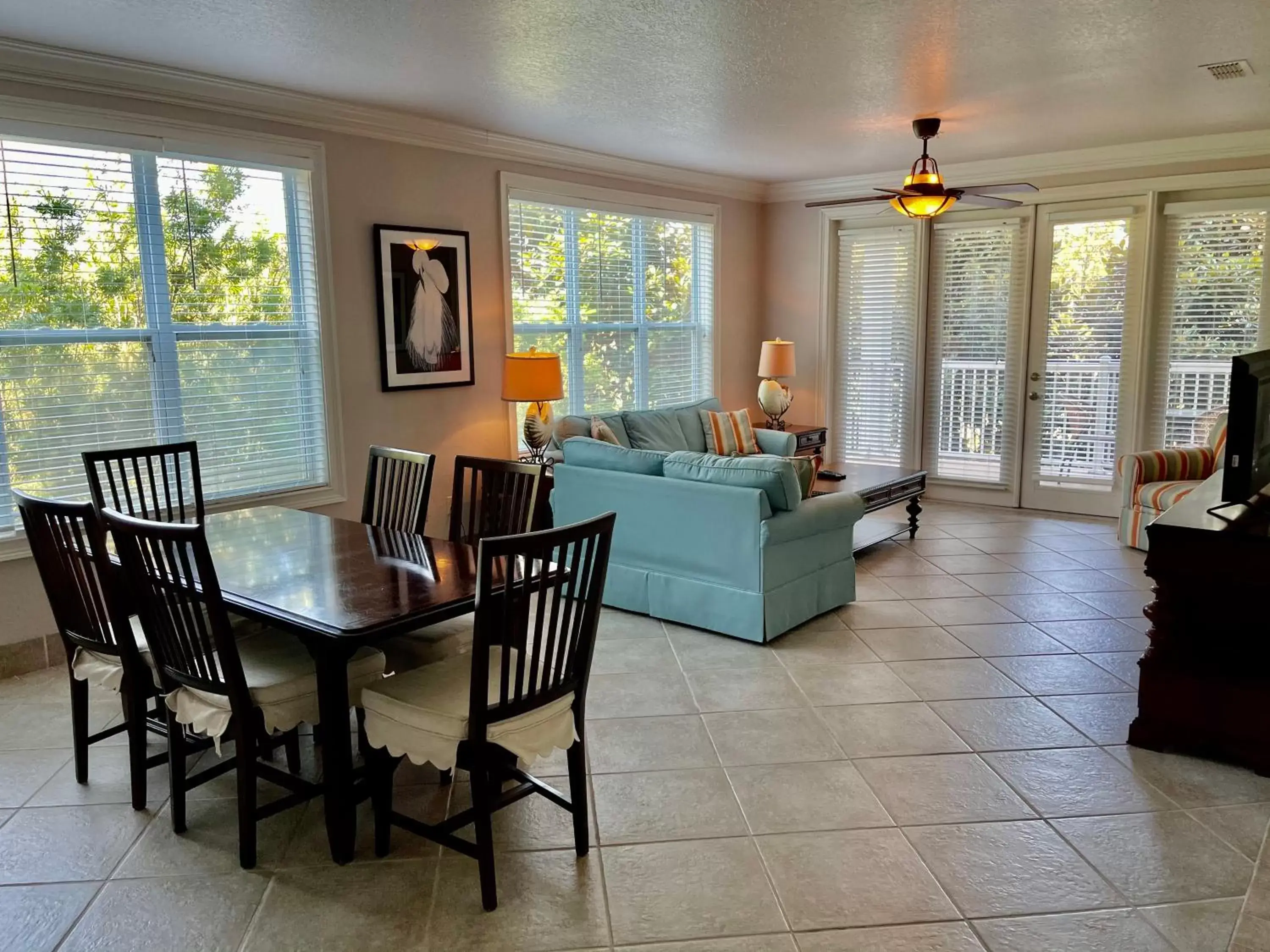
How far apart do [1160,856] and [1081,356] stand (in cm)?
471

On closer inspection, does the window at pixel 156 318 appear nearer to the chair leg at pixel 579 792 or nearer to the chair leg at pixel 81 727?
the chair leg at pixel 81 727

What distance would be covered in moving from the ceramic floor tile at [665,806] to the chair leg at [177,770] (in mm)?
1088

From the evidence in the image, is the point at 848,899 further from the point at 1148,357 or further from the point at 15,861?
the point at 1148,357

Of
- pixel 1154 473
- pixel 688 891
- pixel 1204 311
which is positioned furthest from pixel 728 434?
pixel 688 891

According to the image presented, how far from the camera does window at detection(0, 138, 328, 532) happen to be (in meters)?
3.63

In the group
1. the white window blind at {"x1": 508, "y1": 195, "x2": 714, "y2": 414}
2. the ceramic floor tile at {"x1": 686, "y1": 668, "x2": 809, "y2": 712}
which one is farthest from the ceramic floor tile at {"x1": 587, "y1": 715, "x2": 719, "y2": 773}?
the white window blind at {"x1": 508, "y1": 195, "x2": 714, "y2": 414}

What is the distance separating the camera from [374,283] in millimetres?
4801

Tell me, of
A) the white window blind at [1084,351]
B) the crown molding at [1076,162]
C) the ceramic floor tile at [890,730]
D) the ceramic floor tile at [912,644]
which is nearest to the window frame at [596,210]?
the crown molding at [1076,162]

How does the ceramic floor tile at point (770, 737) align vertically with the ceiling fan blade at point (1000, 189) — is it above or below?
below

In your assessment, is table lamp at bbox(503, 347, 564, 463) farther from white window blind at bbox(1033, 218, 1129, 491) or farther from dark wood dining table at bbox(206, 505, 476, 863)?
white window blind at bbox(1033, 218, 1129, 491)

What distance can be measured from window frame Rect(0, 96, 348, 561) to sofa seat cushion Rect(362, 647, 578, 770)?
200 cm

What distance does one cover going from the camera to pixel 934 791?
2773 millimetres

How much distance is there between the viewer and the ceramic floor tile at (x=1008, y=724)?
3078 millimetres

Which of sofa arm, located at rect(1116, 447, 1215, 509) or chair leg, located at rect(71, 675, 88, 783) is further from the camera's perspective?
sofa arm, located at rect(1116, 447, 1215, 509)
